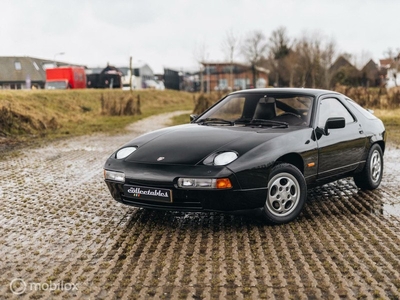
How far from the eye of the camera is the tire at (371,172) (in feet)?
22.1

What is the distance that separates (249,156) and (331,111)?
187cm

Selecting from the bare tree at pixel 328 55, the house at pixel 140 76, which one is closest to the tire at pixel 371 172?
the house at pixel 140 76

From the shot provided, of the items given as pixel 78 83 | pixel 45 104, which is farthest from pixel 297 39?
pixel 45 104

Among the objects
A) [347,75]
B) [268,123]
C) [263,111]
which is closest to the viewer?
[268,123]

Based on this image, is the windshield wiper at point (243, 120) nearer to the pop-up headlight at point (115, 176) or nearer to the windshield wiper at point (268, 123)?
the windshield wiper at point (268, 123)

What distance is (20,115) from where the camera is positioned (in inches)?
664

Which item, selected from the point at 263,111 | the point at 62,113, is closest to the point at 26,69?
the point at 62,113

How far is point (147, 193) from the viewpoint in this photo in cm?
489

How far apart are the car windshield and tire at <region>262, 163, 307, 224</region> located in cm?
73

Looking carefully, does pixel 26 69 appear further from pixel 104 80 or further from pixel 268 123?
pixel 268 123

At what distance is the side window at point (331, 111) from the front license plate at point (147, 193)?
2.09m

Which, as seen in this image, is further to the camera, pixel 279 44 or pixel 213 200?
pixel 279 44

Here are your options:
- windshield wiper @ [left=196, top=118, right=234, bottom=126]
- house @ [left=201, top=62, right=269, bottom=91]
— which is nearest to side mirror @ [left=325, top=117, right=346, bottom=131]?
windshield wiper @ [left=196, top=118, right=234, bottom=126]

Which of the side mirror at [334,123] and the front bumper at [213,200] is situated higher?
the side mirror at [334,123]
